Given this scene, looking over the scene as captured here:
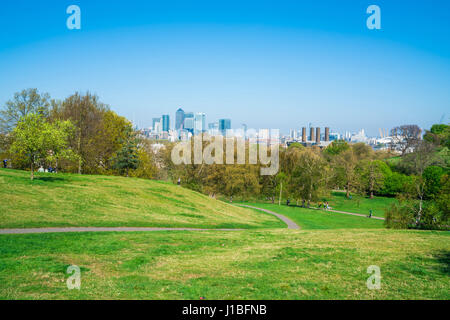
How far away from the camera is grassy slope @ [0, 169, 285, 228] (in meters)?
17.9

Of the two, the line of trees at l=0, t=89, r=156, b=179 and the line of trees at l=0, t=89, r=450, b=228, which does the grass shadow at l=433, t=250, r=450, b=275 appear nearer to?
the line of trees at l=0, t=89, r=450, b=228

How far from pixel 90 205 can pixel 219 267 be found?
1543cm

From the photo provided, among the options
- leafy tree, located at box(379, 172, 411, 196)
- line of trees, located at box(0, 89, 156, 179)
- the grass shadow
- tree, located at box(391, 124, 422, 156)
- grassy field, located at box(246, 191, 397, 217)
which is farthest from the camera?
tree, located at box(391, 124, 422, 156)

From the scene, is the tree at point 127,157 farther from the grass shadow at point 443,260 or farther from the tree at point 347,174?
the tree at point 347,174

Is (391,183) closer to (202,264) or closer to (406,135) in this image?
(406,135)

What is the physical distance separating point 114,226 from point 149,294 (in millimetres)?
12115

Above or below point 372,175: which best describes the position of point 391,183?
below

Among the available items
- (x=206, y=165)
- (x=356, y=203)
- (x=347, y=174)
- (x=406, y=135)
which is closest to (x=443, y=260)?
(x=206, y=165)

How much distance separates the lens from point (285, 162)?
69938 mm

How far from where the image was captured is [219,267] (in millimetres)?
10195

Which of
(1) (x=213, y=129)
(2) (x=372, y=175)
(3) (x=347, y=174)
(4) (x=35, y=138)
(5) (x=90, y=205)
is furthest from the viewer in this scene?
(1) (x=213, y=129)

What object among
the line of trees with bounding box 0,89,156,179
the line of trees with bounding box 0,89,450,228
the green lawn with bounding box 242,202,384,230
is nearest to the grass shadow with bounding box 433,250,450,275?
the line of trees with bounding box 0,89,450,228

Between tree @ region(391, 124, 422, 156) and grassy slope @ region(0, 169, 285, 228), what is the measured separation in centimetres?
9177
